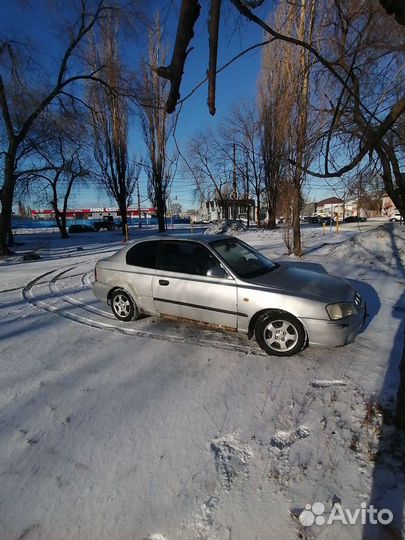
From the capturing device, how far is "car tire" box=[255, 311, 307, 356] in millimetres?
3943

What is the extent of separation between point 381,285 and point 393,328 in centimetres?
299

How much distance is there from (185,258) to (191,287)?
0.49m

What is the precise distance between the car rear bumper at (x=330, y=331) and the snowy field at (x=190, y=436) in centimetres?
26

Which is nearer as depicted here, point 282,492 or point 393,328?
point 282,492

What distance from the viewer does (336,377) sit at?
11.7 feet

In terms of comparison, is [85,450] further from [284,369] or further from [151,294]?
[151,294]

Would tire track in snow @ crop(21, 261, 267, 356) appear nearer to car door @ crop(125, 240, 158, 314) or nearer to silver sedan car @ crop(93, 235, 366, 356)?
silver sedan car @ crop(93, 235, 366, 356)

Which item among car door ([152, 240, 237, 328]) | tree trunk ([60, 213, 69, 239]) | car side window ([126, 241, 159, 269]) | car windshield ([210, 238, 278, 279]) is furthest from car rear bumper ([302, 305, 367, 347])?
tree trunk ([60, 213, 69, 239])

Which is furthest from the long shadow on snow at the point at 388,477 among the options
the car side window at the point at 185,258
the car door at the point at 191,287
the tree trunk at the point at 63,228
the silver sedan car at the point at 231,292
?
the tree trunk at the point at 63,228

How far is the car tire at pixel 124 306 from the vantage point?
536 cm

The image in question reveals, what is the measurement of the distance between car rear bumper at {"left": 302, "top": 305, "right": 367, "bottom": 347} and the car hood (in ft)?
0.93

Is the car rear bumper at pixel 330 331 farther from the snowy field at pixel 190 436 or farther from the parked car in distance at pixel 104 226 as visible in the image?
the parked car in distance at pixel 104 226

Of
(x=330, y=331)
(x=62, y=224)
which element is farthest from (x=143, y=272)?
(x=62, y=224)

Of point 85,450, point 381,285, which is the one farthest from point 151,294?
point 381,285
